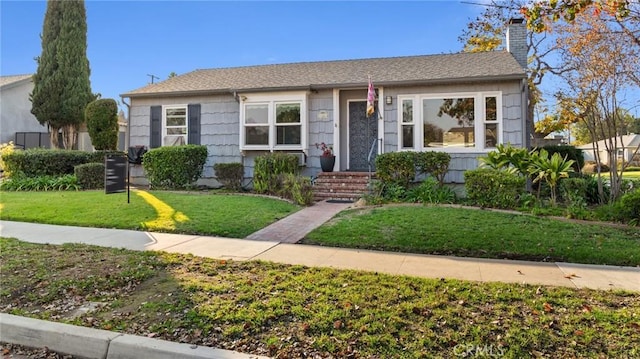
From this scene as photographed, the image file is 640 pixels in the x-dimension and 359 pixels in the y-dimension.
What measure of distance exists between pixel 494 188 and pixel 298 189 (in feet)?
15.0

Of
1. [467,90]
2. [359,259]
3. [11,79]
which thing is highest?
[11,79]

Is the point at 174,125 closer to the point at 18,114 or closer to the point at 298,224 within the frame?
the point at 298,224

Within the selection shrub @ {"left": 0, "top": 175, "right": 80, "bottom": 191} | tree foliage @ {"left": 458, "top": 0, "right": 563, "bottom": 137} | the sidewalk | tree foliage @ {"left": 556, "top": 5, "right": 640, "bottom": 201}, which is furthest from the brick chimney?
shrub @ {"left": 0, "top": 175, "right": 80, "bottom": 191}

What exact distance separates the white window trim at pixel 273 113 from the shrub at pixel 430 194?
398 centimetres

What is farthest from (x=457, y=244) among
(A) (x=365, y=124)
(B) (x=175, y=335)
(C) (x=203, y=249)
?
(A) (x=365, y=124)

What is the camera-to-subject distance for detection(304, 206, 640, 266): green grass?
18.5 feet

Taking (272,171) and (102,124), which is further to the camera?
(102,124)

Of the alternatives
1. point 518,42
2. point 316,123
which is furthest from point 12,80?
point 518,42

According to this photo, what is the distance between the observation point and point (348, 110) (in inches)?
507

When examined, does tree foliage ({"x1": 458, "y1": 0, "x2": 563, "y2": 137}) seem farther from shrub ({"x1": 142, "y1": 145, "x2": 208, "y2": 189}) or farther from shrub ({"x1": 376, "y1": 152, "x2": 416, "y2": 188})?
shrub ({"x1": 142, "y1": 145, "x2": 208, "y2": 189})

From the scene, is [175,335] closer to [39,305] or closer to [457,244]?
[39,305]

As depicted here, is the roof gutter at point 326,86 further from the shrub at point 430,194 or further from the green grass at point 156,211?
the green grass at point 156,211

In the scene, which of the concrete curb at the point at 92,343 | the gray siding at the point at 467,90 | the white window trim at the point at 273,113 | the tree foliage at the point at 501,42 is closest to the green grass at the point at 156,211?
the white window trim at the point at 273,113

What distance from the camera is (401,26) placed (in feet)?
46.6
